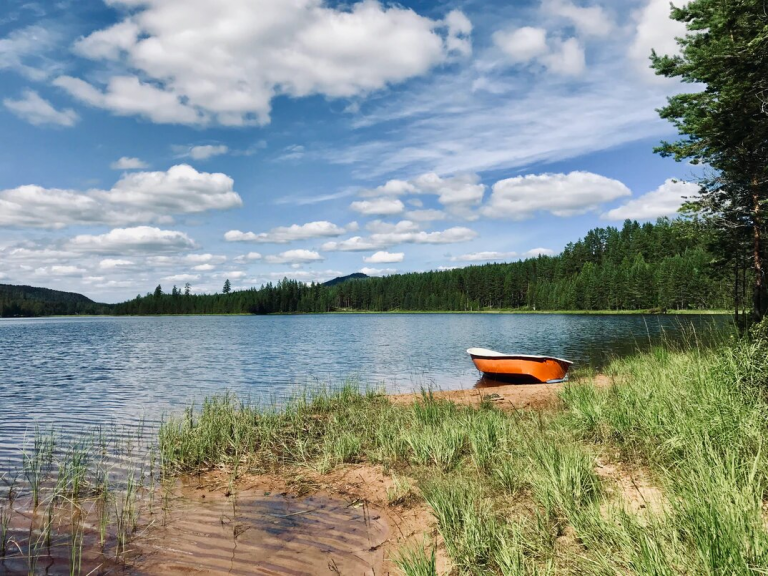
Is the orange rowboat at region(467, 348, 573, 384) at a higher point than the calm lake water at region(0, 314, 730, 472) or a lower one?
higher

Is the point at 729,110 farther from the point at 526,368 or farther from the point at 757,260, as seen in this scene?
the point at 526,368

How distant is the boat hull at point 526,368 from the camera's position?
826 inches

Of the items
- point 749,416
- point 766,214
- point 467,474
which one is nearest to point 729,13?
point 766,214

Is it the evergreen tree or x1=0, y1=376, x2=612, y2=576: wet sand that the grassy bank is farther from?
the evergreen tree

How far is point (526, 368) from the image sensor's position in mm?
21375

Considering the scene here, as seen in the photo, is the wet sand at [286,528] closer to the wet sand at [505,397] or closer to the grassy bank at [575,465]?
the grassy bank at [575,465]

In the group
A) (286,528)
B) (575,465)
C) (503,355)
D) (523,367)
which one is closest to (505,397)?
(523,367)

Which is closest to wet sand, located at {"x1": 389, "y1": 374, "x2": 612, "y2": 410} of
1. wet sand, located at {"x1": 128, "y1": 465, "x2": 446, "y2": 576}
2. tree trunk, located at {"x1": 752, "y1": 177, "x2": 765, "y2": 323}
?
wet sand, located at {"x1": 128, "y1": 465, "x2": 446, "y2": 576}

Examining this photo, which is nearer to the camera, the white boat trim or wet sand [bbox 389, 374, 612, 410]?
wet sand [bbox 389, 374, 612, 410]

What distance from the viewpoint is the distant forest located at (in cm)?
10219

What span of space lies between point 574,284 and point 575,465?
133045mm

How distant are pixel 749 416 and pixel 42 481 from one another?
1155 centimetres

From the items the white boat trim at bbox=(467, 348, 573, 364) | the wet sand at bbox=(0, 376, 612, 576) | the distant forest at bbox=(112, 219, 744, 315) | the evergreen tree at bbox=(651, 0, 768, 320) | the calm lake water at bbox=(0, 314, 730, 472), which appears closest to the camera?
the wet sand at bbox=(0, 376, 612, 576)

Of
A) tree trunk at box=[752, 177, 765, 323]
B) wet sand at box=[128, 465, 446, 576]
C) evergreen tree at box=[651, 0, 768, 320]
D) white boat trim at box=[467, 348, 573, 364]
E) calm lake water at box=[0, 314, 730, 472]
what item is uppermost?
evergreen tree at box=[651, 0, 768, 320]
